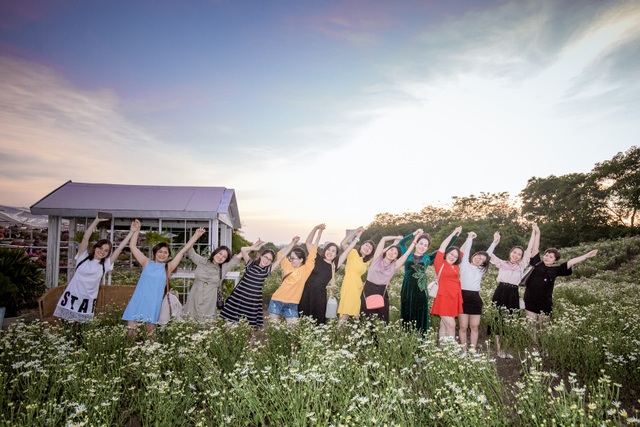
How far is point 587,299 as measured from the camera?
1109 centimetres

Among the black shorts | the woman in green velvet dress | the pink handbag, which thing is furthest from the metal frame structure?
the black shorts

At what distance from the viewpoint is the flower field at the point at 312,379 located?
11.2ft

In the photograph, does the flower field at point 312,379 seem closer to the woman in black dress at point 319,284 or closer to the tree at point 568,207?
the woman in black dress at point 319,284

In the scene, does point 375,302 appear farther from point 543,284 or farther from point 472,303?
point 543,284

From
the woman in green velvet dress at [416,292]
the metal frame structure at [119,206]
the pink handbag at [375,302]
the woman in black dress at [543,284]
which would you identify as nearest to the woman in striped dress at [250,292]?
the pink handbag at [375,302]

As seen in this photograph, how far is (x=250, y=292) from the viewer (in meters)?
6.65

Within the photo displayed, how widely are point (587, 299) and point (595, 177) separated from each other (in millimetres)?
29646

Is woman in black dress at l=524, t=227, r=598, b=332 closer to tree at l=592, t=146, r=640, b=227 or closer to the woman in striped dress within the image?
the woman in striped dress

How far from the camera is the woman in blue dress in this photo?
6.04m

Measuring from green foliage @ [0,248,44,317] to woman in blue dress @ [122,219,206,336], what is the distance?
6.52m

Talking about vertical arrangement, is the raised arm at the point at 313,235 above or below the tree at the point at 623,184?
below

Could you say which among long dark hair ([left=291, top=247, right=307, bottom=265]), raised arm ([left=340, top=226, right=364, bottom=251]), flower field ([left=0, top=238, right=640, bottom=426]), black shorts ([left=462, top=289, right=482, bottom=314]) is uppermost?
raised arm ([left=340, top=226, right=364, bottom=251])

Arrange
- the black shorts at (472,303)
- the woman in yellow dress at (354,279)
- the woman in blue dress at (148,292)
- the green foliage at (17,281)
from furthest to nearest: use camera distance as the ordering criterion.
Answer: the green foliage at (17,281), the woman in yellow dress at (354,279), the black shorts at (472,303), the woman in blue dress at (148,292)

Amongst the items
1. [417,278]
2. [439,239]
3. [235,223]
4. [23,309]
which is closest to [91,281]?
[417,278]
